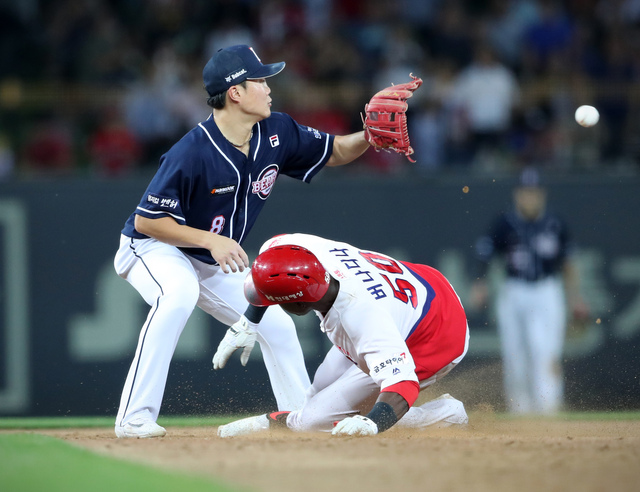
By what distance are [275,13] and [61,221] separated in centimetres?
427

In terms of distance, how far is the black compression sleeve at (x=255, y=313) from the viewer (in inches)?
199

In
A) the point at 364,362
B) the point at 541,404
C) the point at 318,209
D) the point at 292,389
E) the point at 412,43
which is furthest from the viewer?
the point at 412,43

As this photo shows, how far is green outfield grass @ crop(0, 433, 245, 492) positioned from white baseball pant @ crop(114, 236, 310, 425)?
2.40ft

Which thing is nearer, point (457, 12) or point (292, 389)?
point (292, 389)

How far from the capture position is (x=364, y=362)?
14.9 ft

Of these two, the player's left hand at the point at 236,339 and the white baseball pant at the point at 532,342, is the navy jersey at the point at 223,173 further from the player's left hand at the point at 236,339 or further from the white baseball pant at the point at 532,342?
the white baseball pant at the point at 532,342

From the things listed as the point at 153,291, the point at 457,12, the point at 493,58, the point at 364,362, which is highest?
the point at 457,12

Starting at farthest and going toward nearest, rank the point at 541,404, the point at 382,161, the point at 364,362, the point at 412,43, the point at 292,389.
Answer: the point at 412,43
the point at 382,161
the point at 541,404
the point at 292,389
the point at 364,362

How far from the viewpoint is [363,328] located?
4.33m

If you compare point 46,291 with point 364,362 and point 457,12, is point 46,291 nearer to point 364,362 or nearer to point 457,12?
point 364,362

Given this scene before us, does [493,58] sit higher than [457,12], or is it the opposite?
[457,12]

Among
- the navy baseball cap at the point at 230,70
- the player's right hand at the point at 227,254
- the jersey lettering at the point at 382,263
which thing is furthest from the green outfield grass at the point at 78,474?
the navy baseball cap at the point at 230,70

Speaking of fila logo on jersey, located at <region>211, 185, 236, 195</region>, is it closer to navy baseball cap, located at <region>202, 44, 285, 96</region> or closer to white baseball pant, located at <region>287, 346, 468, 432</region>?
navy baseball cap, located at <region>202, 44, 285, 96</region>

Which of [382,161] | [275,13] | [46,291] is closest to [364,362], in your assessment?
[46,291]
